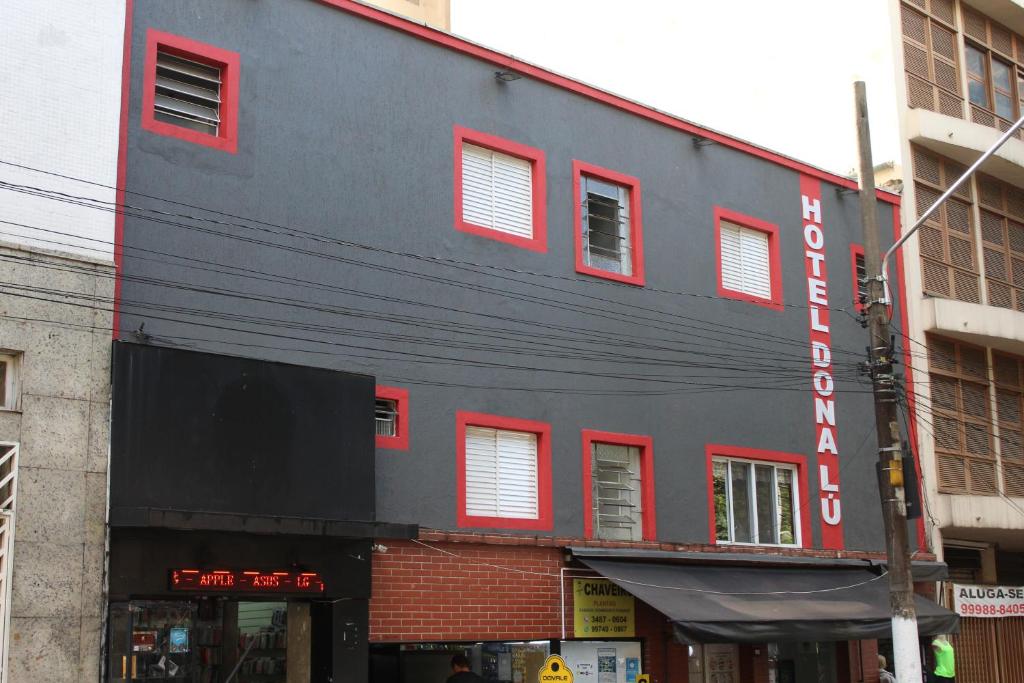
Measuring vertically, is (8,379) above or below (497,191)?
below

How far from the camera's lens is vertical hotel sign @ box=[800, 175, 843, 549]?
2128 centimetres

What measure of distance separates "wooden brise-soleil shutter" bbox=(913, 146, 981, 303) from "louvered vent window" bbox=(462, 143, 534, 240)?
911 cm

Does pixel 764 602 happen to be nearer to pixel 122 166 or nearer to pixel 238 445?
pixel 238 445

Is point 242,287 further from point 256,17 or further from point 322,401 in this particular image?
point 256,17

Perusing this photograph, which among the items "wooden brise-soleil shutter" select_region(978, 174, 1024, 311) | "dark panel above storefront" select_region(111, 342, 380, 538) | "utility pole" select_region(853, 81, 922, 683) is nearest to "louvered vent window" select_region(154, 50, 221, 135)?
"dark panel above storefront" select_region(111, 342, 380, 538)

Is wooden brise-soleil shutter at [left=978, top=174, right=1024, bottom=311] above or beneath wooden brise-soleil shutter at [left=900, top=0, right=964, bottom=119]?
beneath

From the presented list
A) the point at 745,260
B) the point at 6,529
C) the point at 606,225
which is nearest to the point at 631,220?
the point at 606,225

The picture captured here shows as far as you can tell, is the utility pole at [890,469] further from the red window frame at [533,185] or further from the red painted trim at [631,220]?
the red window frame at [533,185]

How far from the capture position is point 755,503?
2033cm

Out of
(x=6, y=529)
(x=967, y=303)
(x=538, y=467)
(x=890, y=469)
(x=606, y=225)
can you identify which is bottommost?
(x=6, y=529)

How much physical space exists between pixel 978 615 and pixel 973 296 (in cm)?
592

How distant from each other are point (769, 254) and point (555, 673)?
357 inches

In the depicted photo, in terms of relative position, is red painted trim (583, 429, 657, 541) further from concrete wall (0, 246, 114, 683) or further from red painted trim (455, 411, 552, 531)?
concrete wall (0, 246, 114, 683)

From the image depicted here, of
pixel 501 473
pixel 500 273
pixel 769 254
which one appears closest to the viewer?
pixel 501 473
